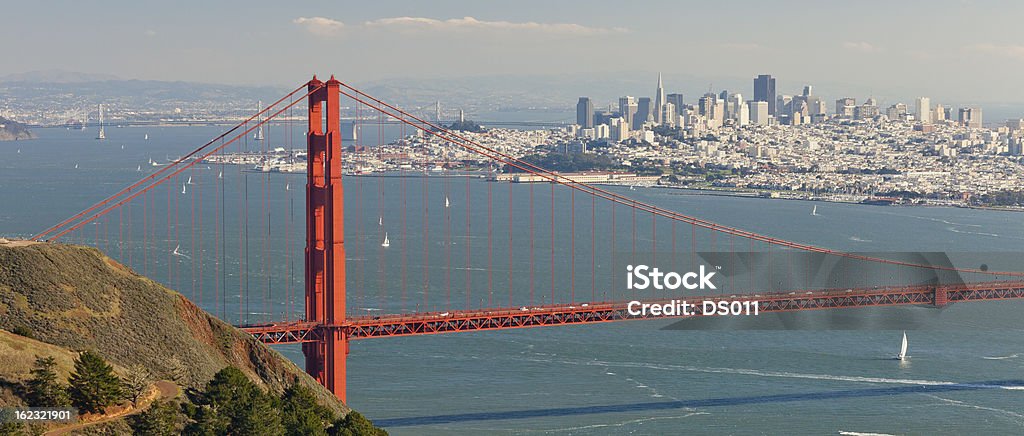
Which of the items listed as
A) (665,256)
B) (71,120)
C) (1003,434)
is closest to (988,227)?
(665,256)

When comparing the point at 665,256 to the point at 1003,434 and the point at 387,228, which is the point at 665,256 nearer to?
the point at 387,228

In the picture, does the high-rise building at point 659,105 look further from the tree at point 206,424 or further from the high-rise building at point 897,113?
the tree at point 206,424

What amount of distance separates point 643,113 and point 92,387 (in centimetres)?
12059

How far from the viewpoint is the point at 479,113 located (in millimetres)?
179750

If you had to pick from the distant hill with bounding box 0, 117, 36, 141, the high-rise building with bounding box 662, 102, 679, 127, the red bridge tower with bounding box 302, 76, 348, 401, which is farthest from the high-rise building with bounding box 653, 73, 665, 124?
the red bridge tower with bounding box 302, 76, 348, 401

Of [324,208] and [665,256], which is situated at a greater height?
[324,208]

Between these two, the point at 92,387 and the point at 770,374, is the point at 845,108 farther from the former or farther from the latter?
the point at 92,387

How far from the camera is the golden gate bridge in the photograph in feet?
74.9

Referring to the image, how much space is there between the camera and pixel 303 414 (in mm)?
16062

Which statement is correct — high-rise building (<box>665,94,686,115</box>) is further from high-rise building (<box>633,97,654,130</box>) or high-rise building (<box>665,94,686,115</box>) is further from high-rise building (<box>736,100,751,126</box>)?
high-rise building (<box>736,100,751,126</box>)

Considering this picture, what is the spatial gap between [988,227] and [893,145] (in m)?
47.7

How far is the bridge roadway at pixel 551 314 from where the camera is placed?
22.5m

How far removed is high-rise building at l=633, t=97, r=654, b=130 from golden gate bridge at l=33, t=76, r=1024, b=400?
59.8 metres

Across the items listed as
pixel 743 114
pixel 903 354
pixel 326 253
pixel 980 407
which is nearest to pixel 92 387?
pixel 326 253
